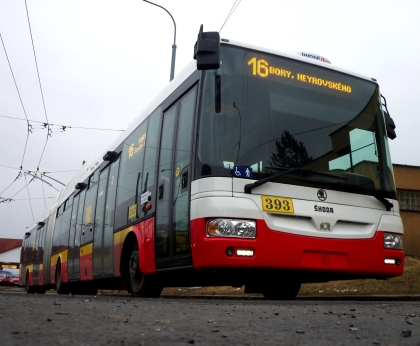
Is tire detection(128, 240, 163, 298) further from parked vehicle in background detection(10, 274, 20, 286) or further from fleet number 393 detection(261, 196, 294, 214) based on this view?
parked vehicle in background detection(10, 274, 20, 286)

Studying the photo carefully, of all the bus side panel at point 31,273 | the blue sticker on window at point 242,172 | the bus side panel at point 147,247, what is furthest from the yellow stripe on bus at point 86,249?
the bus side panel at point 31,273

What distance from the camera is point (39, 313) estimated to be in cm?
412

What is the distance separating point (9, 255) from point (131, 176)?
104629mm

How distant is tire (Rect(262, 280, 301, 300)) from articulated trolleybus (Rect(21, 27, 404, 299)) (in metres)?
0.41

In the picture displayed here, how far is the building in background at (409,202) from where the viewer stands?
903 inches

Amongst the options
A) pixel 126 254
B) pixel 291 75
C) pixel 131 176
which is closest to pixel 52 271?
pixel 126 254

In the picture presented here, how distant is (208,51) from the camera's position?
265 inches

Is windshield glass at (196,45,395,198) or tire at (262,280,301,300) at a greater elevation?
windshield glass at (196,45,395,198)

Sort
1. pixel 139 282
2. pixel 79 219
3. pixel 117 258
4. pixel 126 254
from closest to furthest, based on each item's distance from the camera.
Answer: pixel 139 282 < pixel 126 254 < pixel 117 258 < pixel 79 219

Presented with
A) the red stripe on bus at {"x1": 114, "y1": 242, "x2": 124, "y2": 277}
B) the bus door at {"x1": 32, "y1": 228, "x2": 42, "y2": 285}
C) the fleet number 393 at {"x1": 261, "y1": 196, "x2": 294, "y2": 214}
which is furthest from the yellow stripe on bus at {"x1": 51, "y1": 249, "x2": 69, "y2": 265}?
the fleet number 393 at {"x1": 261, "y1": 196, "x2": 294, "y2": 214}

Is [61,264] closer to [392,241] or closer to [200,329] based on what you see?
[392,241]

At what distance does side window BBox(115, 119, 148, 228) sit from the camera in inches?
356

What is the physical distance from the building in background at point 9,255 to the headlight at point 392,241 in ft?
343

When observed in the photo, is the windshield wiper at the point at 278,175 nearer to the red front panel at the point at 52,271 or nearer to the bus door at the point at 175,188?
the bus door at the point at 175,188
